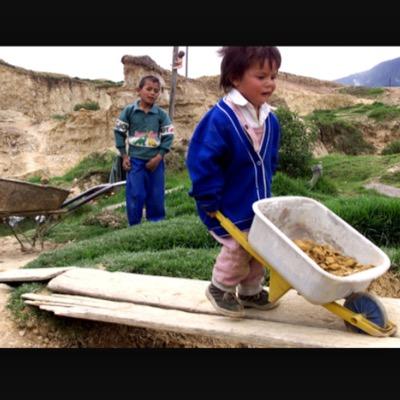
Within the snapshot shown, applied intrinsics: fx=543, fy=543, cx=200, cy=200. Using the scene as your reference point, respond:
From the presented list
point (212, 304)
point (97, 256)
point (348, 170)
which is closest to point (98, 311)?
point (212, 304)

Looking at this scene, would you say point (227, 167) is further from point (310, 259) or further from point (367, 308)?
point (367, 308)

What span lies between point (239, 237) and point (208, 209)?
22 cm

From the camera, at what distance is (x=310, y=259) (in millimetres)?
2506

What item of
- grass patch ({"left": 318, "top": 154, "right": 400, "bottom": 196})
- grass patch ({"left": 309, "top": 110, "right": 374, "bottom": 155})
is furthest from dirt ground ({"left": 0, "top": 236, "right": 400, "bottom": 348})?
grass patch ({"left": 309, "top": 110, "right": 374, "bottom": 155})

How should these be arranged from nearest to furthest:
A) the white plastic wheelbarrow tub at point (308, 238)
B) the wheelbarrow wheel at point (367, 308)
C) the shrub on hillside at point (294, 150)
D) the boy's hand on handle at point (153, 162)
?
1. the white plastic wheelbarrow tub at point (308, 238)
2. the wheelbarrow wheel at point (367, 308)
3. the boy's hand on handle at point (153, 162)
4. the shrub on hillside at point (294, 150)

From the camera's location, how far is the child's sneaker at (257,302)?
3.18 metres

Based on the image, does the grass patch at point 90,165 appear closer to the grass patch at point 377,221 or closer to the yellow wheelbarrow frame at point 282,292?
the grass patch at point 377,221

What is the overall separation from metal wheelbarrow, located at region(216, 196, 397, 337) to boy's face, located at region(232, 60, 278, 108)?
21.5 inches

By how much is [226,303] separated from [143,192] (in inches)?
129

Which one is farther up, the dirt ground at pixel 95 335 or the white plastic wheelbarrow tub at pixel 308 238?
the white plastic wheelbarrow tub at pixel 308 238

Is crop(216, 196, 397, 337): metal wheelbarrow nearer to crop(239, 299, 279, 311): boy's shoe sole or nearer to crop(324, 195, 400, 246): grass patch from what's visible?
crop(239, 299, 279, 311): boy's shoe sole

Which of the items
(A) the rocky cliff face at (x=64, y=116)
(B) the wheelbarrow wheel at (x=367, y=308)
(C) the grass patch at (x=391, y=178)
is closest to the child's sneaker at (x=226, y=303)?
(B) the wheelbarrow wheel at (x=367, y=308)

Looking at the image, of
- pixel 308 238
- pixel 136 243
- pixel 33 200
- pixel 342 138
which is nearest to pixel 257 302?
pixel 308 238

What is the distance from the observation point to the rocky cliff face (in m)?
22.0
